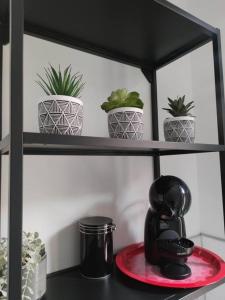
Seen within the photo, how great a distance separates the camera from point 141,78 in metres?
1.18

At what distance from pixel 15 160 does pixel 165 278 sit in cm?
60

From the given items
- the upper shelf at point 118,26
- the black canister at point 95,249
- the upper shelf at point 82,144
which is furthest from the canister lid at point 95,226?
the upper shelf at point 118,26

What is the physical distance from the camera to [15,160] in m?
0.47

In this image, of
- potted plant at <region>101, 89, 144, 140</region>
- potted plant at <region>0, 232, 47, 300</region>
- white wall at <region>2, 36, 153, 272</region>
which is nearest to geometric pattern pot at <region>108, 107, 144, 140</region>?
potted plant at <region>101, 89, 144, 140</region>

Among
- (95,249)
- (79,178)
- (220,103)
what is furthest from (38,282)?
(220,103)

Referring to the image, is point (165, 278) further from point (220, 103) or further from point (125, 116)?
point (220, 103)

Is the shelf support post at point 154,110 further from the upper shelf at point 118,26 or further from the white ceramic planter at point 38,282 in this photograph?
the white ceramic planter at point 38,282

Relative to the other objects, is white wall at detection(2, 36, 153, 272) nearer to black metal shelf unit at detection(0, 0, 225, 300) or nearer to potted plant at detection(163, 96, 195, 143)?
black metal shelf unit at detection(0, 0, 225, 300)

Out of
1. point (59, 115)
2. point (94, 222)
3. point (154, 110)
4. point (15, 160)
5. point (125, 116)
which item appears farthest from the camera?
point (154, 110)

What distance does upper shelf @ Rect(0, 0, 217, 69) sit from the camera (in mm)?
761

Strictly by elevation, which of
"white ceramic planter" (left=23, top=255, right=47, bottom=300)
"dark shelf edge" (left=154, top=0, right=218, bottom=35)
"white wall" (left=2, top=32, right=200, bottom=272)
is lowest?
"white ceramic planter" (left=23, top=255, right=47, bottom=300)

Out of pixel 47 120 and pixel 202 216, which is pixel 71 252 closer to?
pixel 47 120

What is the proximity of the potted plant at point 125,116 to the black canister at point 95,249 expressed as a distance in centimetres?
32

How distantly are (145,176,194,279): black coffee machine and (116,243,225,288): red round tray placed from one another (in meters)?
0.03
